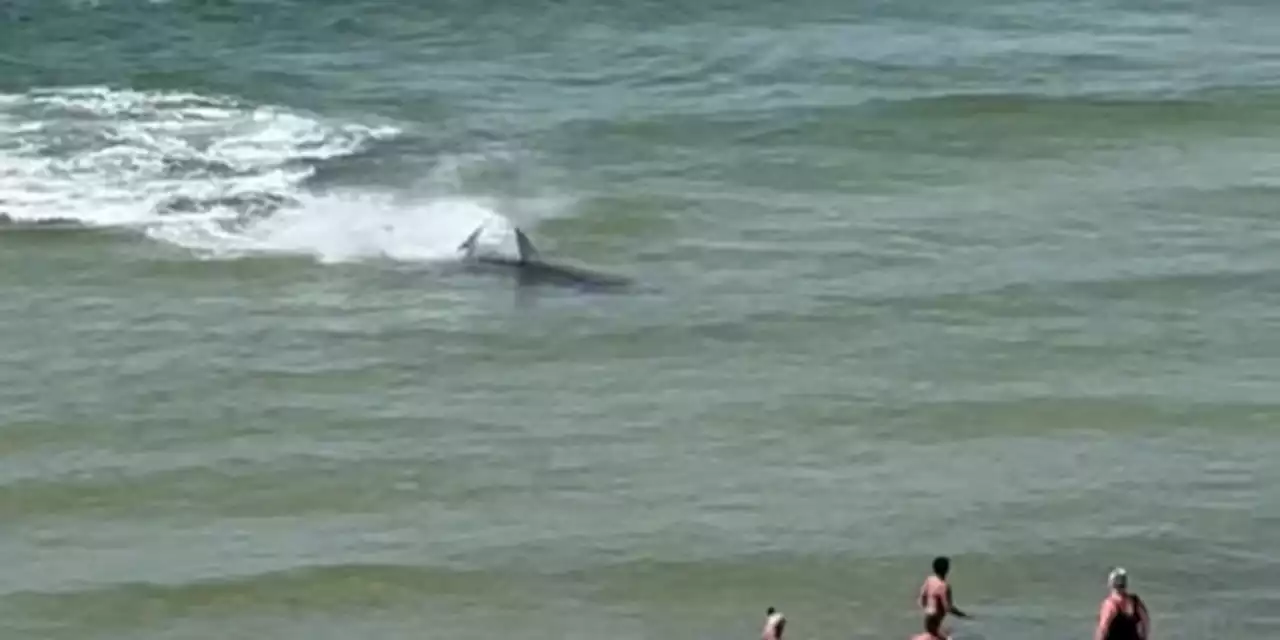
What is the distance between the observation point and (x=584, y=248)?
3853cm

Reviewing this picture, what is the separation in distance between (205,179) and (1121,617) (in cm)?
1862

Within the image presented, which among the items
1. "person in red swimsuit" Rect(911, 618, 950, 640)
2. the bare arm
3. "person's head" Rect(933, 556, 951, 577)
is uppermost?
"person's head" Rect(933, 556, 951, 577)

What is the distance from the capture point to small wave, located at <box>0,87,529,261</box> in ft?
126

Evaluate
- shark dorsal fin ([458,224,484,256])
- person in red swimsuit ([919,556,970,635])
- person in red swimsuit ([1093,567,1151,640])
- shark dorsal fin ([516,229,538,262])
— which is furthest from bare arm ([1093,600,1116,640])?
shark dorsal fin ([458,224,484,256])

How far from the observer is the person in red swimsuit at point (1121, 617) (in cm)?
2616

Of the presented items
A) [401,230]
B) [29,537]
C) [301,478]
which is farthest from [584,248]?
[29,537]

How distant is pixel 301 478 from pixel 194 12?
58.5 feet

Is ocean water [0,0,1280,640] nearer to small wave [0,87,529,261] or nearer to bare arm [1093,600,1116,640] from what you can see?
small wave [0,87,529,261]

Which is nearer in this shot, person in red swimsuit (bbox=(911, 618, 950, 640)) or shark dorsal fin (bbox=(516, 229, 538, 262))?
person in red swimsuit (bbox=(911, 618, 950, 640))

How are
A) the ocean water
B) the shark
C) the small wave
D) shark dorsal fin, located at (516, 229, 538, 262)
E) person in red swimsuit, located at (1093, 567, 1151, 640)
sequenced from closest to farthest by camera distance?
person in red swimsuit, located at (1093, 567, 1151, 640)
the ocean water
the shark
shark dorsal fin, located at (516, 229, 538, 262)
the small wave

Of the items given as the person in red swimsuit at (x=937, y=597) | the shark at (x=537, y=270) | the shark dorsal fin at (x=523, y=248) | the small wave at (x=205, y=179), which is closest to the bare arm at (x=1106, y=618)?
the person in red swimsuit at (x=937, y=597)

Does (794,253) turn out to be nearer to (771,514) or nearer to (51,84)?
(771,514)

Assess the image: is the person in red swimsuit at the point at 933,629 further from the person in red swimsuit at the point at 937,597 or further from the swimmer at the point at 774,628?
the swimmer at the point at 774,628

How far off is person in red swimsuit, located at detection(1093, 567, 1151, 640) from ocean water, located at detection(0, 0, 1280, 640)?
219 centimetres
